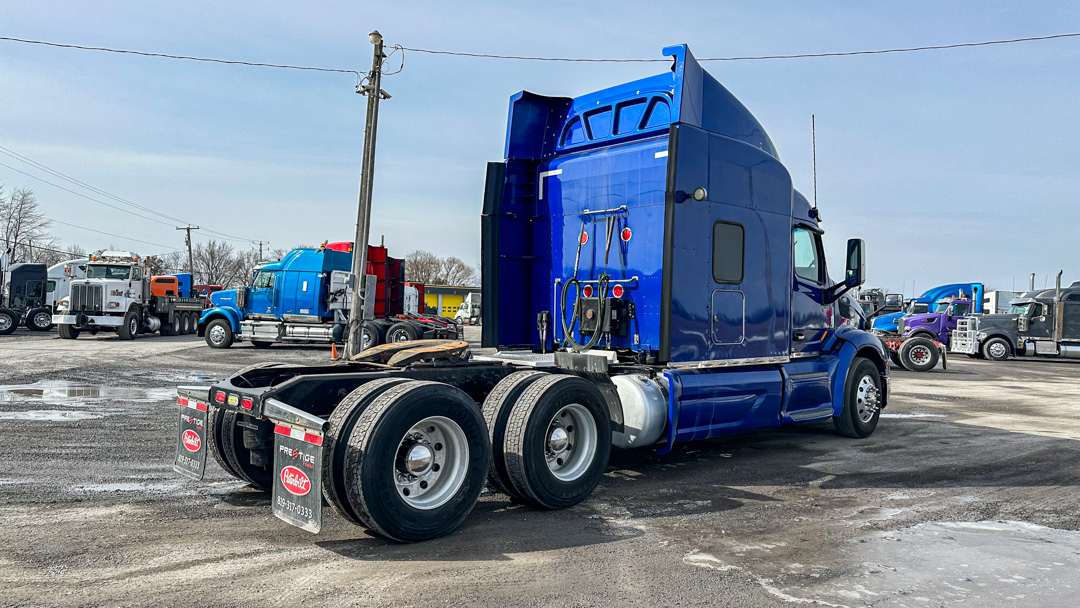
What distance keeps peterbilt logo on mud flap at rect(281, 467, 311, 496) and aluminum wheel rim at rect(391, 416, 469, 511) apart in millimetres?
531

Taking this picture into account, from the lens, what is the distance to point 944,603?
13.3 feet

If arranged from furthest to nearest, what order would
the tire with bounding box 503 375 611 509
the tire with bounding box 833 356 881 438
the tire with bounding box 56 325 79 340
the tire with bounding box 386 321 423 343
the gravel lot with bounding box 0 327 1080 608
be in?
the tire with bounding box 56 325 79 340
the tire with bounding box 386 321 423 343
the tire with bounding box 833 356 881 438
the tire with bounding box 503 375 611 509
the gravel lot with bounding box 0 327 1080 608

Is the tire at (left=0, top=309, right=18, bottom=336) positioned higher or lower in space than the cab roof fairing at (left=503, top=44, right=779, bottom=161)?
lower

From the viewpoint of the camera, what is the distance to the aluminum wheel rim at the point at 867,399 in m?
9.34

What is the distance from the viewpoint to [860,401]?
9.37m

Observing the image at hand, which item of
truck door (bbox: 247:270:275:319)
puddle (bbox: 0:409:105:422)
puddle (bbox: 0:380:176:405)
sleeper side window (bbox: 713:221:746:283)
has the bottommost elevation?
puddle (bbox: 0:380:176:405)

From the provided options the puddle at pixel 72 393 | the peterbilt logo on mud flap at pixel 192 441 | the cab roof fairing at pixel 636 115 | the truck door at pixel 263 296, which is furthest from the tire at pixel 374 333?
the peterbilt logo on mud flap at pixel 192 441

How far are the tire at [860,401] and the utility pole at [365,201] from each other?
37.8 ft

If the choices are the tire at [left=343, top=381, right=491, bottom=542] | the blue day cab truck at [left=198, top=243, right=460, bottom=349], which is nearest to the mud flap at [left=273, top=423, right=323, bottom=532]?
the tire at [left=343, top=381, right=491, bottom=542]

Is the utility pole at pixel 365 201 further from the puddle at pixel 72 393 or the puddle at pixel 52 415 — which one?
the puddle at pixel 52 415

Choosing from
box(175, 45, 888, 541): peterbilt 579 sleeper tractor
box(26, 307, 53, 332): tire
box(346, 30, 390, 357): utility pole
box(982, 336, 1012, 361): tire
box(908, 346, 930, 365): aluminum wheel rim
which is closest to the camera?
box(175, 45, 888, 541): peterbilt 579 sleeper tractor

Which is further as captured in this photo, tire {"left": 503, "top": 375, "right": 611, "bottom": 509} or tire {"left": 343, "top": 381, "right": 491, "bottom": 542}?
tire {"left": 503, "top": 375, "right": 611, "bottom": 509}

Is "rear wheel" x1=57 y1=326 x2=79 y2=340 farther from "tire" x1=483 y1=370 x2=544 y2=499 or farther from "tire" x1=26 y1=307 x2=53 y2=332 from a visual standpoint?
"tire" x1=483 y1=370 x2=544 y2=499

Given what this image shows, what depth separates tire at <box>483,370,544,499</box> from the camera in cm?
568
